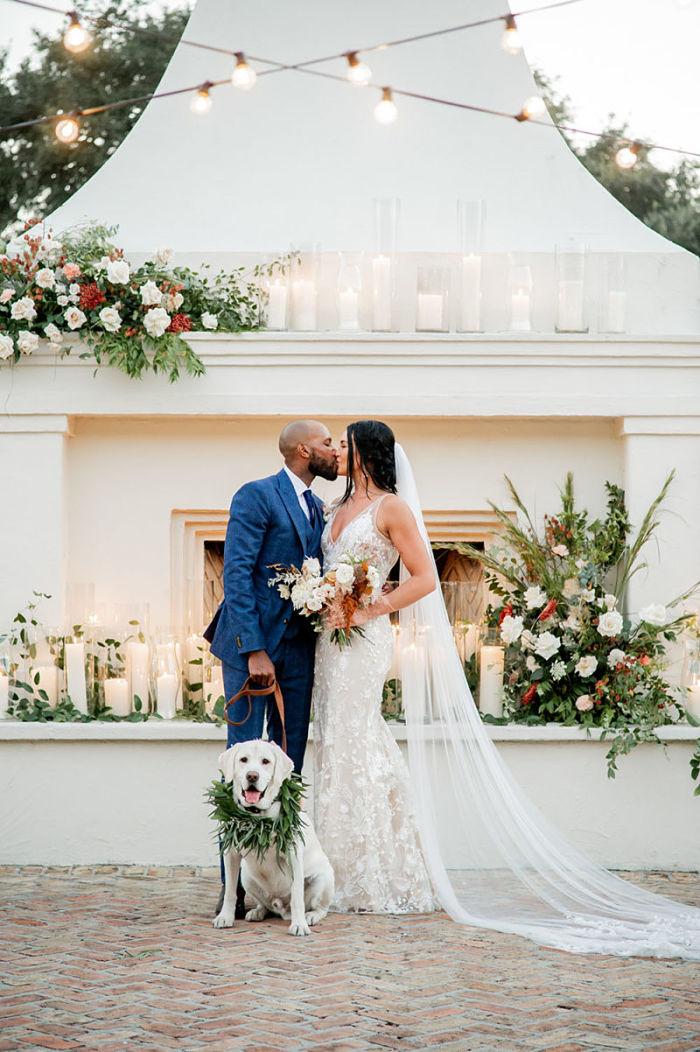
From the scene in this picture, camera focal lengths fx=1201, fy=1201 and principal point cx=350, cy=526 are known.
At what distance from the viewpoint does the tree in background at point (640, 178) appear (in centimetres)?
1583

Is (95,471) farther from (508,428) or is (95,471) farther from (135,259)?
(508,428)

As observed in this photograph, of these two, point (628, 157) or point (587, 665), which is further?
point (628, 157)

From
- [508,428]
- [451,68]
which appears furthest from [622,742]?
[451,68]

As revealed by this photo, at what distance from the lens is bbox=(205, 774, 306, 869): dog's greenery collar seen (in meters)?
4.59

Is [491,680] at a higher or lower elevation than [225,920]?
higher

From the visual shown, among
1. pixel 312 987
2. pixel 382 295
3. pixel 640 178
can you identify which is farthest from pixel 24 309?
pixel 640 178

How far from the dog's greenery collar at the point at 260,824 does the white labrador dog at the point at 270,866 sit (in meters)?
0.03

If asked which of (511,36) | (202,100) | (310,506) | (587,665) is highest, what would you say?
(511,36)

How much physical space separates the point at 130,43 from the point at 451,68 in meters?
9.74

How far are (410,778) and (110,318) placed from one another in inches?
114

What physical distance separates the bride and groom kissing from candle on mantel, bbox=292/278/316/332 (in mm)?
1492

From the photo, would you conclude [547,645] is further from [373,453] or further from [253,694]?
[253,694]

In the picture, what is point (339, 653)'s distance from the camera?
526 centimetres

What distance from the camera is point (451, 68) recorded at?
7410 mm
